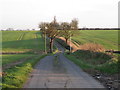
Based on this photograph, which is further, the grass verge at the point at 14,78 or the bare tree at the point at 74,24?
the bare tree at the point at 74,24

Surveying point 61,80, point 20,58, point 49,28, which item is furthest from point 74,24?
point 61,80

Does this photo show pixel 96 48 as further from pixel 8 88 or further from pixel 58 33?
pixel 58 33

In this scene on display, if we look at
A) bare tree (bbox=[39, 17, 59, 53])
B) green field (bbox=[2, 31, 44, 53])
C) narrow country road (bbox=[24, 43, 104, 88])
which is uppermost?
bare tree (bbox=[39, 17, 59, 53])

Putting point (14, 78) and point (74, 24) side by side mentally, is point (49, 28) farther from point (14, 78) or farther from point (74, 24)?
point (14, 78)

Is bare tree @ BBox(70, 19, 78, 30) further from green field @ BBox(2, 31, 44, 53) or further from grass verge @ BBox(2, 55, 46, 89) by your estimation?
grass verge @ BBox(2, 55, 46, 89)

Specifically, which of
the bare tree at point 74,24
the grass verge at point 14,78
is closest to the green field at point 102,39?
the bare tree at point 74,24

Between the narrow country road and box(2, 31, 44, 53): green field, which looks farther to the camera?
box(2, 31, 44, 53): green field

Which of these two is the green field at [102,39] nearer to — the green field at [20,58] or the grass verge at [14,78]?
the green field at [20,58]

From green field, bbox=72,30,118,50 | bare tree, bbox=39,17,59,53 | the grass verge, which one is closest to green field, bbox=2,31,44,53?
bare tree, bbox=39,17,59,53

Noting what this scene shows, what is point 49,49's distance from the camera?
261ft

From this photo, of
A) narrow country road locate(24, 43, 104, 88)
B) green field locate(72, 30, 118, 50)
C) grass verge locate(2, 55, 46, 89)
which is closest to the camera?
grass verge locate(2, 55, 46, 89)

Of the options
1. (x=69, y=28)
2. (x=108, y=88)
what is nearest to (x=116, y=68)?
(x=108, y=88)

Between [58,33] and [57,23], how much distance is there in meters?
3.19

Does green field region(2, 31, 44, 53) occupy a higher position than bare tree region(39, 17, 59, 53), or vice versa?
bare tree region(39, 17, 59, 53)
